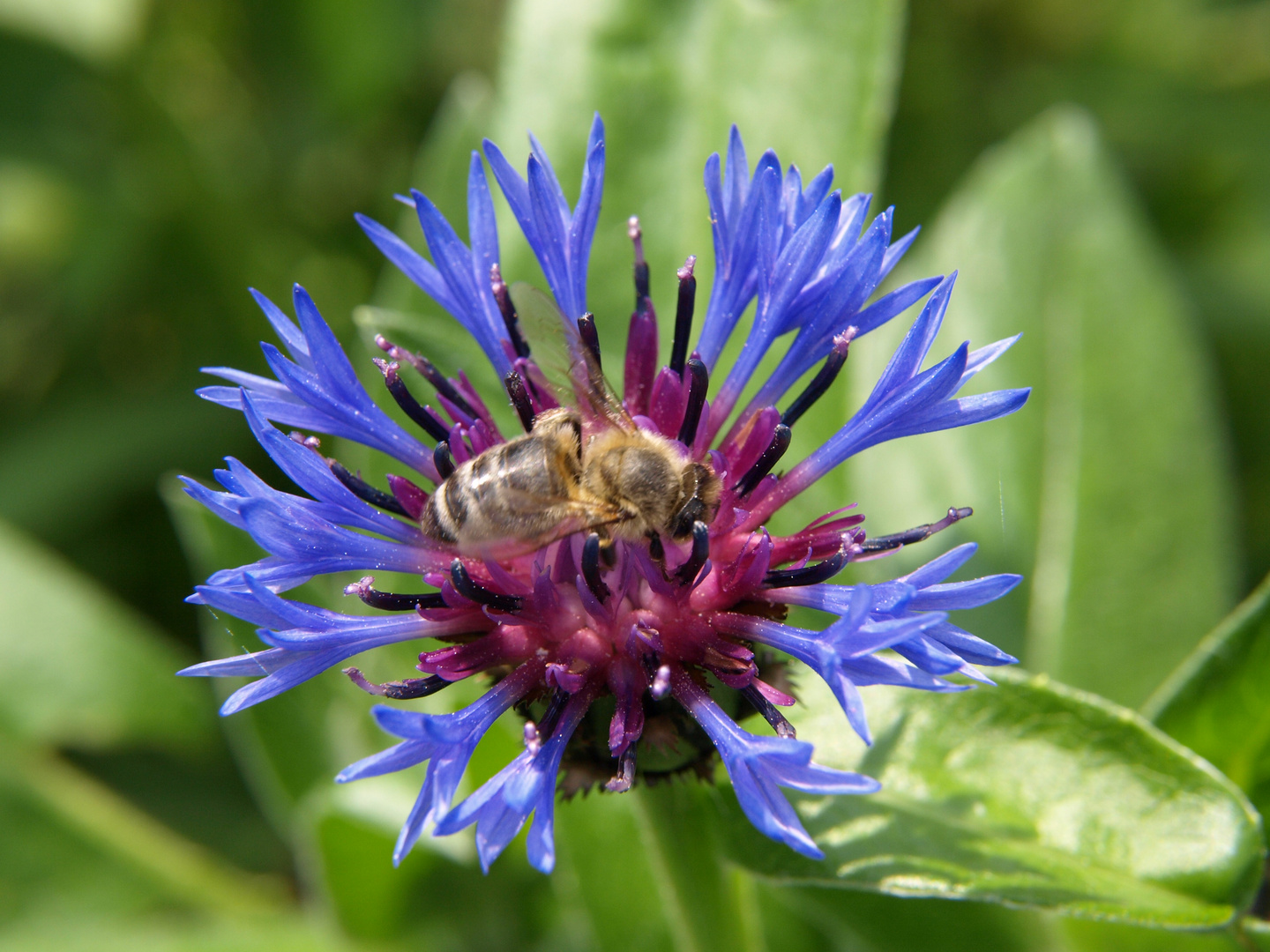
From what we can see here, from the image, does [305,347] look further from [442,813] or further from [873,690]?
[873,690]

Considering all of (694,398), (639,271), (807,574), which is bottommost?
(807,574)

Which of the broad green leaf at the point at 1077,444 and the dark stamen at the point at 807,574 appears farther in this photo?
the broad green leaf at the point at 1077,444

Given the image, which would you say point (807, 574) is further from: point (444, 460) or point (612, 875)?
point (612, 875)

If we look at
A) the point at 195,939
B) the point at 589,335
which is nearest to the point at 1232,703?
the point at 589,335

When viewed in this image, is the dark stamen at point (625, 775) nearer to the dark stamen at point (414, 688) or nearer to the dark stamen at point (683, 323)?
the dark stamen at point (414, 688)

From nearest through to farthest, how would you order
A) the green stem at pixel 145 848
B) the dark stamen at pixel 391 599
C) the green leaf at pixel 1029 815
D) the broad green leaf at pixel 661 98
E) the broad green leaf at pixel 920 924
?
the green leaf at pixel 1029 815, the dark stamen at pixel 391 599, the broad green leaf at pixel 920 924, the broad green leaf at pixel 661 98, the green stem at pixel 145 848

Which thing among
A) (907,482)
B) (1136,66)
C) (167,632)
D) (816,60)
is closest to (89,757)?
(167,632)

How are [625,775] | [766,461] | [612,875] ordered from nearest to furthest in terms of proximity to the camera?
[625,775] < [766,461] < [612,875]

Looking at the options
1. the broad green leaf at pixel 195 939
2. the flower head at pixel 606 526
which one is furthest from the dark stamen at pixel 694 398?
the broad green leaf at pixel 195 939
